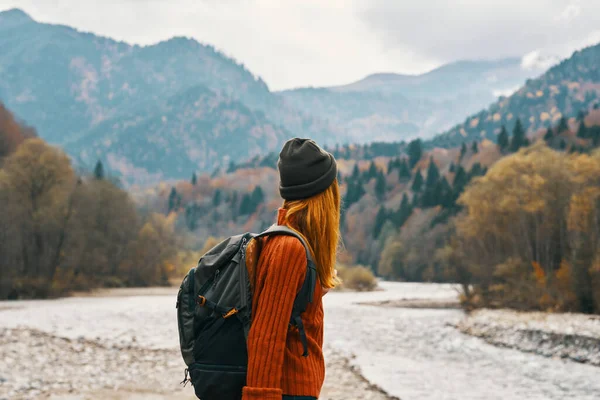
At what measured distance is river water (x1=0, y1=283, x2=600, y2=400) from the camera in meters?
14.6

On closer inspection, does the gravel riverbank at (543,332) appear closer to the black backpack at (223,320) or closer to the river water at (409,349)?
the river water at (409,349)

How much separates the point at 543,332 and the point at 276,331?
24.4 metres

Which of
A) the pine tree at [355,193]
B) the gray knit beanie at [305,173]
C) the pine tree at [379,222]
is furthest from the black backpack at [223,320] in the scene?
the pine tree at [355,193]

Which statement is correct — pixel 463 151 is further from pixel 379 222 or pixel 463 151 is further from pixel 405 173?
pixel 379 222

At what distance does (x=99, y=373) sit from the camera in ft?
45.6

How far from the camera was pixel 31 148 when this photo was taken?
43469mm

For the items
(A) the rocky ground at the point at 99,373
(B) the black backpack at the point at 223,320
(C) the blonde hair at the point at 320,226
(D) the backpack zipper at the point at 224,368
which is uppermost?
(C) the blonde hair at the point at 320,226

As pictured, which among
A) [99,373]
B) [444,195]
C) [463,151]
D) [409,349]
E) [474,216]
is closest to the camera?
[99,373]

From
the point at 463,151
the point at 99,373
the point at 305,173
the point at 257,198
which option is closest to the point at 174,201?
the point at 257,198

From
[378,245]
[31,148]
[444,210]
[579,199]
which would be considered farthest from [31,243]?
[378,245]

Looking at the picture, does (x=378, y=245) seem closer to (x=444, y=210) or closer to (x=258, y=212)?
(x=444, y=210)

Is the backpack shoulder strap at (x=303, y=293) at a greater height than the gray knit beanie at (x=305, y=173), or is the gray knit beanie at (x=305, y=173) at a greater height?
the gray knit beanie at (x=305, y=173)

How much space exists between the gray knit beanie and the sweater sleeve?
1.09 ft

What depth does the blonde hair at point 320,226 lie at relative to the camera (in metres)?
2.84
